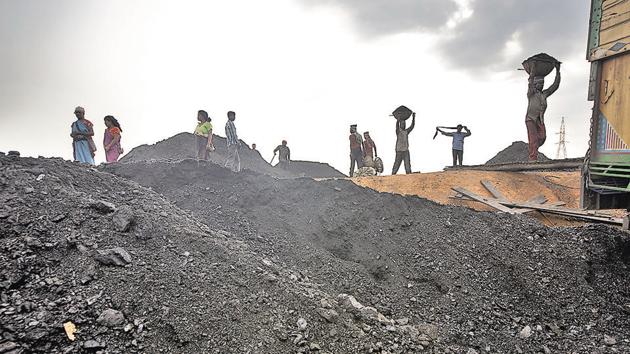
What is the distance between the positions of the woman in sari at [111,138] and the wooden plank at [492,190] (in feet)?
24.3

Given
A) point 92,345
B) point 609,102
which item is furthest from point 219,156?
point 92,345

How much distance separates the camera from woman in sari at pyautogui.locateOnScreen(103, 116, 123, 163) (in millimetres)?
7934

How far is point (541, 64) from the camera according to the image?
8.16 metres

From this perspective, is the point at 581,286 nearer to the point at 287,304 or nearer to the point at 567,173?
the point at 287,304

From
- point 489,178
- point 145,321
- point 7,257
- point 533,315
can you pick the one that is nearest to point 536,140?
point 489,178

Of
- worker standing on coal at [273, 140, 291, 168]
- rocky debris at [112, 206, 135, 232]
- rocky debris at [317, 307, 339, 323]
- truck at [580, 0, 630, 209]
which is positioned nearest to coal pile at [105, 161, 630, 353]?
rocky debris at [317, 307, 339, 323]

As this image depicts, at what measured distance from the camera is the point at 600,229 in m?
4.98

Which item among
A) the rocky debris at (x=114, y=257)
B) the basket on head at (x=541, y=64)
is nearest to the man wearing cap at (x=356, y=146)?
the basket on head at (x=541, y=64)

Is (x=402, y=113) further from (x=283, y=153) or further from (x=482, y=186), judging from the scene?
(x=283, y=153)

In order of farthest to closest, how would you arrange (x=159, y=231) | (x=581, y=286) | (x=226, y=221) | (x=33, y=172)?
1. (x=226, y=221)
2. (x=33, y=172)
3. (x=581, y=286)
4. (x=159, y=231)

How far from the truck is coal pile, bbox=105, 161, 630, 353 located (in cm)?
93

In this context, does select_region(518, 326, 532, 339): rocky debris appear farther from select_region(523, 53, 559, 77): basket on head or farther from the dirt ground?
select_region(523, 53, 559, 77): basket on head

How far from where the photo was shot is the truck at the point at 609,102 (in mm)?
3818

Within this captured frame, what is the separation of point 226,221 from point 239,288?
8.90ft
